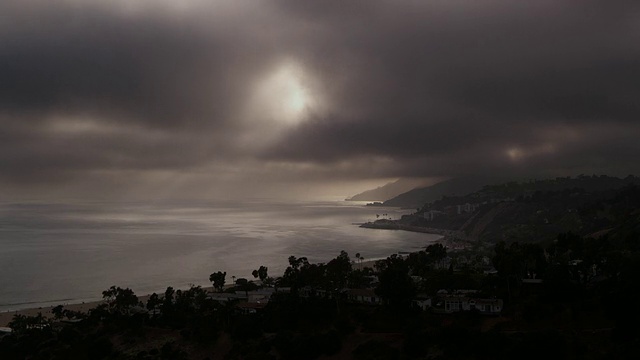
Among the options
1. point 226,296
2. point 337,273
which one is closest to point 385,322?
point 337,273

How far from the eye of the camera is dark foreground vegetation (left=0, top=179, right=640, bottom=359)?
33344 millimetres

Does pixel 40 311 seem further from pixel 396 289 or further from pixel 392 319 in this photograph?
pixel 396 289

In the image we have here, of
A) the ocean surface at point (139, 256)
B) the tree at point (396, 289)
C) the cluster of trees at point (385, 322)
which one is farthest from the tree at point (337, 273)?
the ocean surface at point (139, 256)

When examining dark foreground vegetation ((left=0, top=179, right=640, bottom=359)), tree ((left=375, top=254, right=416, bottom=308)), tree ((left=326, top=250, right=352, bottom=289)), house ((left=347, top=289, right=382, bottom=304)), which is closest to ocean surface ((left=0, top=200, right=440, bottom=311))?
dark foreground vegetation ((left=0, top=179, right=640, bottom=359))

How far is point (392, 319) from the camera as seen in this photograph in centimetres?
4531

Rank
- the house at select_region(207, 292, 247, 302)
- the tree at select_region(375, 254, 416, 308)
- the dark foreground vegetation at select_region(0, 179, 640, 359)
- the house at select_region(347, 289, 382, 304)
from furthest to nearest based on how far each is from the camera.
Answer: the house at select_region(207, 292, 247, 302) < the house at select_region(347, 289, 382, 304) < the tree at select_region(375, 254, 416, 308) < the dark foreground vegetation at select_region(0, 179, 640, 359)

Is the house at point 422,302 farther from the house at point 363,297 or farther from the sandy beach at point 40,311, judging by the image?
the sandy beach at point 40,311

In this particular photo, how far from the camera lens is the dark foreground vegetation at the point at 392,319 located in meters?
33.3

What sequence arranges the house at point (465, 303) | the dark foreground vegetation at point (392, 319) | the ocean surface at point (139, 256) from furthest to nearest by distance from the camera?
1. the ocean surface at point (139, 256)
2. the house at point (465, 303)
3. the dark foreground vegetation at point (392, 319)

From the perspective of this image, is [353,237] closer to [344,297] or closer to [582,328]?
[344,297]

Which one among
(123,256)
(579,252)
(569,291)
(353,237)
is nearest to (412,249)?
(353,237)

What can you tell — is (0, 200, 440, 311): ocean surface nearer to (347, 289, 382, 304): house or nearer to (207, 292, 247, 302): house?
(207, 292, 247, 302): house

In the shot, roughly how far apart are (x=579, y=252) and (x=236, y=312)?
40132 millimetres

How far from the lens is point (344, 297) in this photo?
5428 cm
